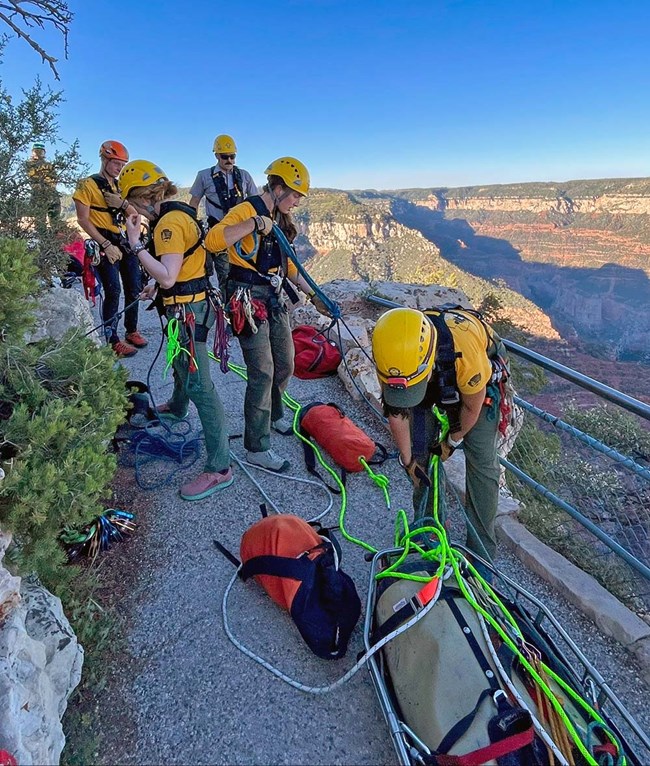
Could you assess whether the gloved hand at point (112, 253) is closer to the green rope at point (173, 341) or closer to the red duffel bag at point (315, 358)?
the red duffel bag at point (315, 358)

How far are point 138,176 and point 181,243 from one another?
0.47m

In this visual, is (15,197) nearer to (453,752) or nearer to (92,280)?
(92,280)

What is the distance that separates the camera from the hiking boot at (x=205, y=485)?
361cm

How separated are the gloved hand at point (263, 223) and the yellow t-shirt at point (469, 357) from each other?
144 centimetres

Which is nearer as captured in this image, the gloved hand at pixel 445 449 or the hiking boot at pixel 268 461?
the gloved hand at pixel 445 449

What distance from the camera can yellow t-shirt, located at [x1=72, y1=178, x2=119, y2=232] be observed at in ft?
16.0

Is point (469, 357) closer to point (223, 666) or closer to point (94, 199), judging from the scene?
point (223, 666)

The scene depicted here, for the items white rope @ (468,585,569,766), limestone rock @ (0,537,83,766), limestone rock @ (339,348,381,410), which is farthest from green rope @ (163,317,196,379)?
limestone rock @ (339,348,381,410)

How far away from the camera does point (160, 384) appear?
5.87 m

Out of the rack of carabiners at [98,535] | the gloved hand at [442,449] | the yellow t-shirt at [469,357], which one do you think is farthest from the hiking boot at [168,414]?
the yellow t-shirt at [469,357]

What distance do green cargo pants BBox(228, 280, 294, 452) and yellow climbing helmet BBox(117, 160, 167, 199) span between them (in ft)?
3.04

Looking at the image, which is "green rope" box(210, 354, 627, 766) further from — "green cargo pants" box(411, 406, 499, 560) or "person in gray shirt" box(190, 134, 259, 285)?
"person in gray shirt" box(190, 134, 259, 285)

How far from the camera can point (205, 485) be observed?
3654mm

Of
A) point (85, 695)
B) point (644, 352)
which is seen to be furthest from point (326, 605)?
point (644, 352)
